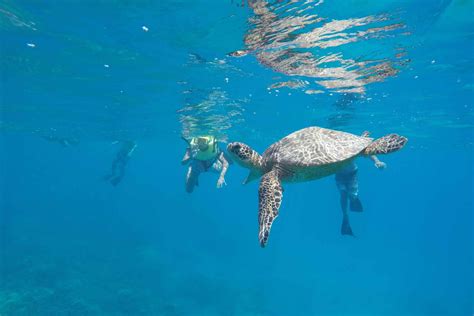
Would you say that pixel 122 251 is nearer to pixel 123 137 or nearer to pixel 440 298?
A: pixel 123 137

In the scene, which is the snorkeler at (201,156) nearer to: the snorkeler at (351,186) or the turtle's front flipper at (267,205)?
the snorkeler at (351,186)

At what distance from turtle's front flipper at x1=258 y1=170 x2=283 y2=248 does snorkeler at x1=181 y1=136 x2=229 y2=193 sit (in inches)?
210

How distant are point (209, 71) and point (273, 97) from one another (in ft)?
18.8

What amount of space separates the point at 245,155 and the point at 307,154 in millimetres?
1276

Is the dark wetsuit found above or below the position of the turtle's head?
below

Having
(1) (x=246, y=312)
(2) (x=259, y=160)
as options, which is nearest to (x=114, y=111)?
(1) (x=246, y=312)

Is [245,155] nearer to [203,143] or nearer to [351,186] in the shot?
[203,143]

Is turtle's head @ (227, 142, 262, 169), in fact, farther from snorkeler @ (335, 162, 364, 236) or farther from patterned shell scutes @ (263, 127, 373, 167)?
snorkeler @ (335, 162, 364, 236)

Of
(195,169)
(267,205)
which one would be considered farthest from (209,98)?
(267,205)

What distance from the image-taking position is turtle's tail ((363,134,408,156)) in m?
5.89

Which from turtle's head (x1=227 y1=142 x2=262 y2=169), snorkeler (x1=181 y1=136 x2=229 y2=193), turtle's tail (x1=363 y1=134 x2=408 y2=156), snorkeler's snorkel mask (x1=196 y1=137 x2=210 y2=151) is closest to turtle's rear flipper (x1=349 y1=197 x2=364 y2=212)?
snorkeler (x1=181 y1=136 x2=229 y2=193)

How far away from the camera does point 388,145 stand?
6039 millimetres

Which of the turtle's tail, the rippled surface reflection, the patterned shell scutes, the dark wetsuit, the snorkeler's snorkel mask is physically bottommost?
the dark wetsuit

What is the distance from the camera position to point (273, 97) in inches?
766
